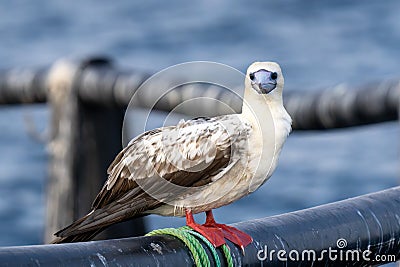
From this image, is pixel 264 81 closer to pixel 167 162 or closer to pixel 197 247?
pixel 167 162

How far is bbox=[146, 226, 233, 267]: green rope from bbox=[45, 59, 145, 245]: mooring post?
287cm

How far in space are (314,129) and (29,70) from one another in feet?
5.22

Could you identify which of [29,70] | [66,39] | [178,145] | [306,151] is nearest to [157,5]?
[66,39]

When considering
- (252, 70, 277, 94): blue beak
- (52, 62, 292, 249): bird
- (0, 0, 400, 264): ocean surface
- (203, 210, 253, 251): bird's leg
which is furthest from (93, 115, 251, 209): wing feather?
(0, 0, 400, 264): ocean surface

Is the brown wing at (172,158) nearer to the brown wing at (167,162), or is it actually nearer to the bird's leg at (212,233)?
the brown wing at (167,162)

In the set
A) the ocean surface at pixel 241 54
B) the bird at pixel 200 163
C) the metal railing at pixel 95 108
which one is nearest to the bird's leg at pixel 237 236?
the bird at pixel 200 163

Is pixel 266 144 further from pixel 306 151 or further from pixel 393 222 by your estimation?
pixel 306 151

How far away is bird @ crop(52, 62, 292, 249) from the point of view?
277 cm

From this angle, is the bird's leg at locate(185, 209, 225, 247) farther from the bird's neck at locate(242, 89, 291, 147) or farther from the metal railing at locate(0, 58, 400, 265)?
the metal railing at locate(0, 58, 400, 265)

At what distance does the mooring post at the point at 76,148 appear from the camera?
5.37m

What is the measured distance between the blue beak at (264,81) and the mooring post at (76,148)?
2.59m

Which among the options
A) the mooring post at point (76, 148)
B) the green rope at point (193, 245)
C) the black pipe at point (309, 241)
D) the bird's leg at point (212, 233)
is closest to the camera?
the black pipe at point (309, 241)

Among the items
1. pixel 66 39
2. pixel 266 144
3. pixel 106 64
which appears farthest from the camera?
pixel 66 39

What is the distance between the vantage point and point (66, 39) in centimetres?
1427
